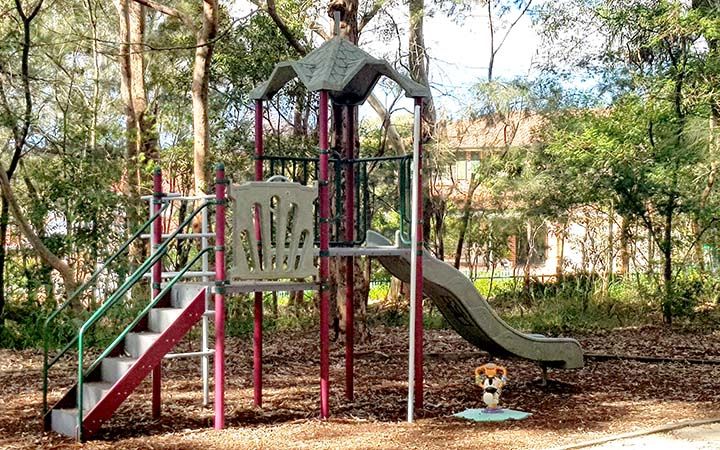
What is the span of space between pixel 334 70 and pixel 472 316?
8.11ft

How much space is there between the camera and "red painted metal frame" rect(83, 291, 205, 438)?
6.27m

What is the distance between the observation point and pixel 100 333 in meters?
12.3

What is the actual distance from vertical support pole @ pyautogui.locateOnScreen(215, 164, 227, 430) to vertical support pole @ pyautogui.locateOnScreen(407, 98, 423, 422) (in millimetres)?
1435

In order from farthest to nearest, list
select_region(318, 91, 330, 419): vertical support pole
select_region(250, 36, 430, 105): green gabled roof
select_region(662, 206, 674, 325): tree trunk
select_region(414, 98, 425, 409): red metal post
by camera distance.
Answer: select_region(662, 206, 674, 325): tree trunk
select_region(414, 98, 425, 409): red metal post
select_region(250, 36, 430, 105): green gabled roof
select_region(318, 91, 330, 419): vertical support pole

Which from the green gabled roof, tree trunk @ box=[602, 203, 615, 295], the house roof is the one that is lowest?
tree trunk @ box=[602, 203, 615, 295]

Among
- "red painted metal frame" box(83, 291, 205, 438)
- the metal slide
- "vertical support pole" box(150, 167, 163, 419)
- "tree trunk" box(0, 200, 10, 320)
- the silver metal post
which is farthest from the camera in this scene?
"tree trunk" box(0, 200, 10, 320)

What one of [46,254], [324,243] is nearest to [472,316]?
[324,243]

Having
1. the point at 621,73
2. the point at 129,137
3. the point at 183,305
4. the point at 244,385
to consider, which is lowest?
the point at 244,385

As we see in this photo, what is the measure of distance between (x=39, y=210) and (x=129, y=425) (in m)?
5.97

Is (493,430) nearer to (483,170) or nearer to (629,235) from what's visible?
(629,235)

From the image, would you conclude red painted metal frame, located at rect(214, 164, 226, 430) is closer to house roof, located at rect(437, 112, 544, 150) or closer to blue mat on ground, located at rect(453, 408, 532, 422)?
blue mat on ground, located at rect(453, 408, 532, 422)

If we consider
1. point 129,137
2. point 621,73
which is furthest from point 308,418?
point 621,73

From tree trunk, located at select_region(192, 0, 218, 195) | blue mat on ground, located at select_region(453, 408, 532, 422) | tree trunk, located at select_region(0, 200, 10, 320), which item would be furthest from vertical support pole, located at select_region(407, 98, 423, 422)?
tree trunk, located at select_region(0, 200, 10, 320)

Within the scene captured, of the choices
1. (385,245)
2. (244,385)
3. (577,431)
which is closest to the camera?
(577,431)
